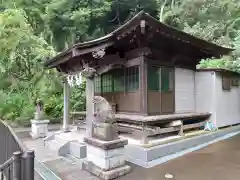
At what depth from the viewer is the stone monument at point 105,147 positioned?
4359 millimetres

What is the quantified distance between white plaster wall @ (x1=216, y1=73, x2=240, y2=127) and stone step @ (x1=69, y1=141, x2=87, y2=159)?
18.1 ft

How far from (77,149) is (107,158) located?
1973 mm

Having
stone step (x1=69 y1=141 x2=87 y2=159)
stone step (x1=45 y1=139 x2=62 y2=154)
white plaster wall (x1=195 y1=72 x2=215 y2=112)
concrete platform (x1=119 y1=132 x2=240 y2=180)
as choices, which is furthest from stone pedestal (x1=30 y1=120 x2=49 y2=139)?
white plaster wall (x1=195 y1=72 x2=215 y2=112)

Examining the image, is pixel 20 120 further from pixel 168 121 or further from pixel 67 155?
pixel 168 121

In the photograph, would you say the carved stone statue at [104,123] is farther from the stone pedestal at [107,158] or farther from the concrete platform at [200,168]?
the concrete platform at [200,168]

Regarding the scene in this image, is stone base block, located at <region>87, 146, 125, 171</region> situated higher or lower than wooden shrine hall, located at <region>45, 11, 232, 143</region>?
lower

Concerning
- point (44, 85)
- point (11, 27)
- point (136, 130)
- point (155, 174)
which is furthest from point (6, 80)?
point (155, 174)

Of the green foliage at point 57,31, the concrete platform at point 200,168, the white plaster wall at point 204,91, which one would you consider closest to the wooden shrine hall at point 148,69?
the white plaster wall at point 204,91

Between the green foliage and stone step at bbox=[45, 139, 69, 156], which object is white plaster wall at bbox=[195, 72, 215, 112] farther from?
stone step at bbox=[45, 139, 69, 156]

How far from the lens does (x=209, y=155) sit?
616 centimetres

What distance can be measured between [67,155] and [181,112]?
4131 mm

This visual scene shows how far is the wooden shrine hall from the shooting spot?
19.7ft

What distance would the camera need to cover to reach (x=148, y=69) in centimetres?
662

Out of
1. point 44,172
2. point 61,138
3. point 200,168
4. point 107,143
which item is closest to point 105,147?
point 107,143
